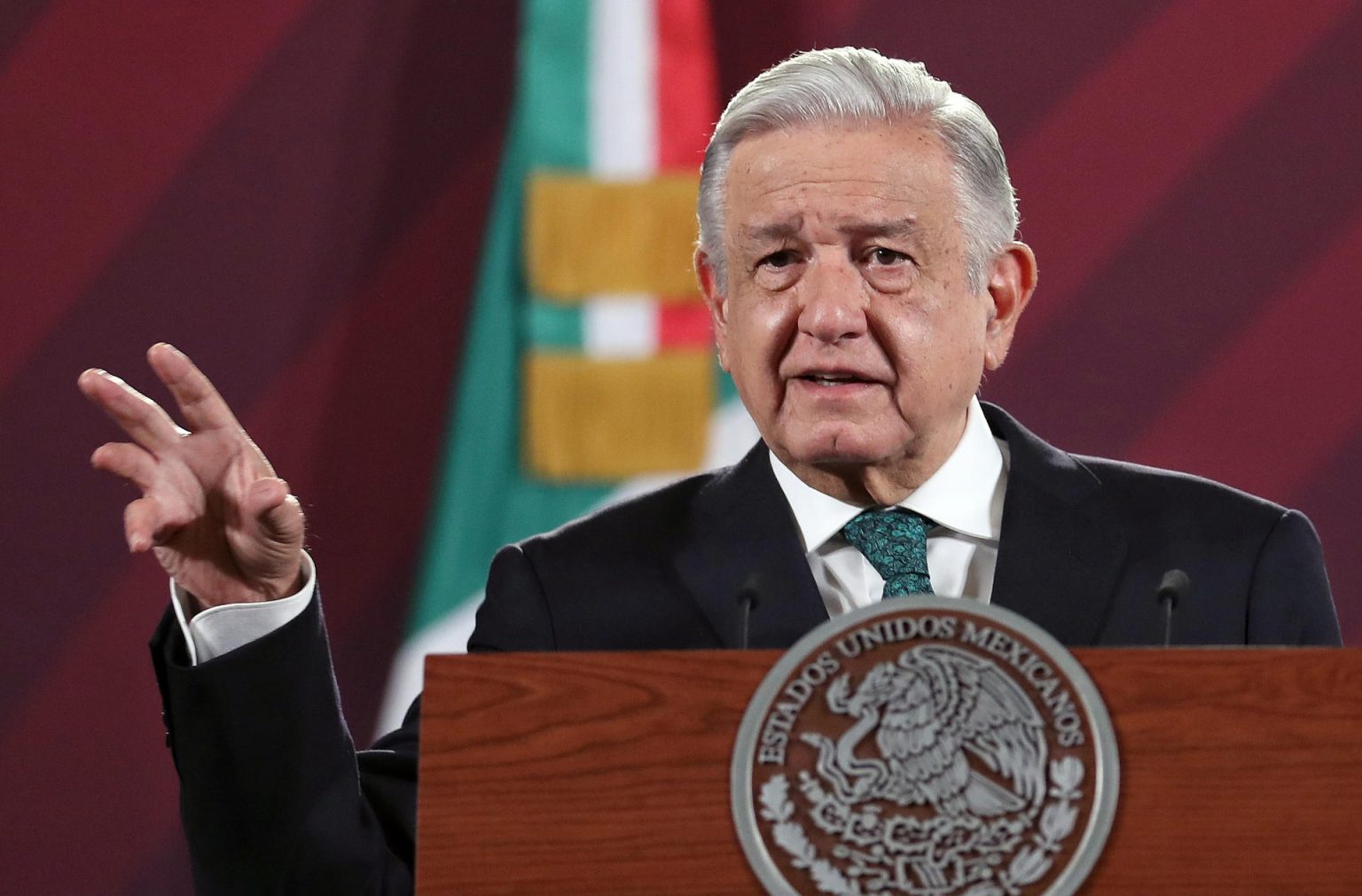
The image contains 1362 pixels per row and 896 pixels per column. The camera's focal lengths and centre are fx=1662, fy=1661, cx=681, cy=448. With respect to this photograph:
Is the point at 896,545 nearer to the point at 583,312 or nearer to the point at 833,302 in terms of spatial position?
the point at 833,302

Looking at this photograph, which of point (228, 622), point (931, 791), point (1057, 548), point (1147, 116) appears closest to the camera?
point (931, 791)

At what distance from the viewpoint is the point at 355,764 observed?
1.53 m

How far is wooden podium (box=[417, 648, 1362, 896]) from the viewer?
1.17 m

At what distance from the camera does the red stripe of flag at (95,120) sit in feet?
10.1

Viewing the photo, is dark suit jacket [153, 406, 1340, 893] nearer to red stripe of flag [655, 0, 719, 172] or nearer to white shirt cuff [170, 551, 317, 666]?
white shirt cuff [170, 551, 317, 666]

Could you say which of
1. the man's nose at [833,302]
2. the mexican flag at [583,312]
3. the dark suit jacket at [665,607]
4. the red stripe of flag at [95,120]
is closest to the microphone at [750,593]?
the dark suit jacket at [665,607]

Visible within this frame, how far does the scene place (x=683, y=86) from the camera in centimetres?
311

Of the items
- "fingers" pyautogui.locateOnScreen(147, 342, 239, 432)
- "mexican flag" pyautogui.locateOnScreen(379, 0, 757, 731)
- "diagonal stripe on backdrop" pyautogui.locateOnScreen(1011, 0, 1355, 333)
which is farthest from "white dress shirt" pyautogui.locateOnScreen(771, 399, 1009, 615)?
"diagonal stripe on backdrop" pyautogui.locateOnScreen(1011, 0, 1355, 333)

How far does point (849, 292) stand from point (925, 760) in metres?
0.71

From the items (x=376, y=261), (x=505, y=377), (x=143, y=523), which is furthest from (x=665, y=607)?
(x=376, y=261)

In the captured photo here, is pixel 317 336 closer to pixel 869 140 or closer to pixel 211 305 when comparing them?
pixel 211 305

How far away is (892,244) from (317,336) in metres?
1.57

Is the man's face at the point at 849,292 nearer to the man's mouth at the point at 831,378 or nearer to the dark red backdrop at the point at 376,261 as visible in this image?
the man's mouth at the point at 831,378

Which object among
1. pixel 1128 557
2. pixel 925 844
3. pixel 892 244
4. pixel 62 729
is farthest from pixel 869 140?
pixel 62 729
